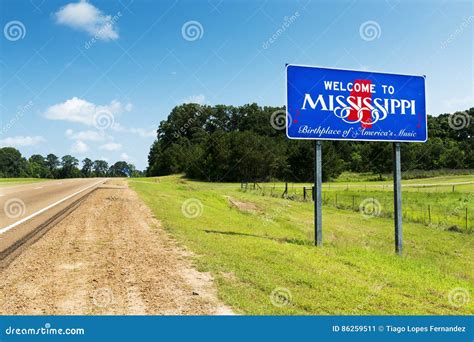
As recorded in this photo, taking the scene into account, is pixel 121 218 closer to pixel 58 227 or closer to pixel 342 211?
pixel 58 227

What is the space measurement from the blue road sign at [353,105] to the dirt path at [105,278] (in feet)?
19.5

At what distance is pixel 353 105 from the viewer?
1341cm

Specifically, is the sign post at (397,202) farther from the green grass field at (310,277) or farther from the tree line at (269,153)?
the tree line at (269,153)

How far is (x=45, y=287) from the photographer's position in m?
6.24

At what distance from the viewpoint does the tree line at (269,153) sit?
8706 centimetres

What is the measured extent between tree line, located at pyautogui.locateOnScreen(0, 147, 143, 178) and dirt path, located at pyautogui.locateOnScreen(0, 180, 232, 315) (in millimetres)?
113697

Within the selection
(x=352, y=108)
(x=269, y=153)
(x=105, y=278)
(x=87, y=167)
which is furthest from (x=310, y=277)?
(x=87, y=167)

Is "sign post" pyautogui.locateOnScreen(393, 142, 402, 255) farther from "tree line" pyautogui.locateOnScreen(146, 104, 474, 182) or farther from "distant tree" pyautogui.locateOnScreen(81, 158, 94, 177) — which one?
"distant tree" pyautogui.locateOnScreen(81, 158, 94, 177)

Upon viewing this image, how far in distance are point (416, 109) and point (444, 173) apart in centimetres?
8637

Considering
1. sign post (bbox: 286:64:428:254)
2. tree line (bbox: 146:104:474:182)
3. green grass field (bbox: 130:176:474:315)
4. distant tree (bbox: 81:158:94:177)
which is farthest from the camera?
distant tree (bbox: 81:158:94:177)

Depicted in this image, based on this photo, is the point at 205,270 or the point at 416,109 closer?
the point at 205,270

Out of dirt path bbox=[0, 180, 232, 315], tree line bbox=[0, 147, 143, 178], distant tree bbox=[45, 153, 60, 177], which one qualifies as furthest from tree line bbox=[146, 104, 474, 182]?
dirt path bbox=[0, 180, 232, 315]

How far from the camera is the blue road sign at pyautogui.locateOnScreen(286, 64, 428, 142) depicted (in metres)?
12.9
